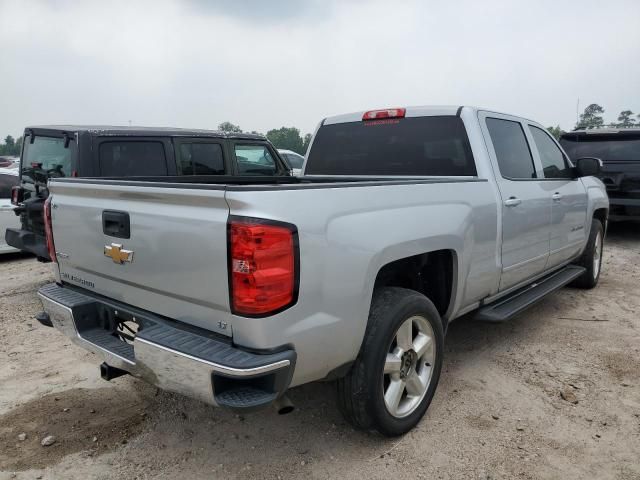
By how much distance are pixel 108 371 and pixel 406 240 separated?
1.69 meters

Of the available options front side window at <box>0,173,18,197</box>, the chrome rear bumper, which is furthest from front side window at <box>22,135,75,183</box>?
the chrome rear bumper

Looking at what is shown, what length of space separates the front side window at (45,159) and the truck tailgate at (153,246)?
9.51ft

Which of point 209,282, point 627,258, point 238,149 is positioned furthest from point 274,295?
point 627,258

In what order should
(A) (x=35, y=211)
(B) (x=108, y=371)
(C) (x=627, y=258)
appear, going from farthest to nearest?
1. (C) (x=627, y=258)
2. (A) (x=35, y=211)
3. (B) (x=108, y=371)

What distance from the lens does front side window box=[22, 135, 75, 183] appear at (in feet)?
18.1

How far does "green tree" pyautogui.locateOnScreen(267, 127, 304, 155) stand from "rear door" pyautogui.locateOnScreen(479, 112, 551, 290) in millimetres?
49887

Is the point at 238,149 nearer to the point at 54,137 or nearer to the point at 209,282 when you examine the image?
the point at 54,137

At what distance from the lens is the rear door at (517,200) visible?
3.59 meters

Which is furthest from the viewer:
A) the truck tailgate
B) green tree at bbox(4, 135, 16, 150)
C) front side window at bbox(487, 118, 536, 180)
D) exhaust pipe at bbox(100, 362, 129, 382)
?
green tree at bbox(4, 135, 16, 150)

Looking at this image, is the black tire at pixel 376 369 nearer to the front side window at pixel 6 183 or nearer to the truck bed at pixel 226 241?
the truck bed at pixel 226 241

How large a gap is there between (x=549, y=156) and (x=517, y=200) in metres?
1.27

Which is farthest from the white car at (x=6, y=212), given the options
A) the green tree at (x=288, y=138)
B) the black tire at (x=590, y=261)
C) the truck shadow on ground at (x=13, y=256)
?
the green tree at (x=288, y=138)

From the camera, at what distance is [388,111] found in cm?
399

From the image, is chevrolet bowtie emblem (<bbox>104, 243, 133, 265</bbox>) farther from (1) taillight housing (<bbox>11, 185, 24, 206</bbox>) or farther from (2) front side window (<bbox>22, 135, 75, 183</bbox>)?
(1) taillight housing (<bbox>11, 185, 24, 206</bbox>)
